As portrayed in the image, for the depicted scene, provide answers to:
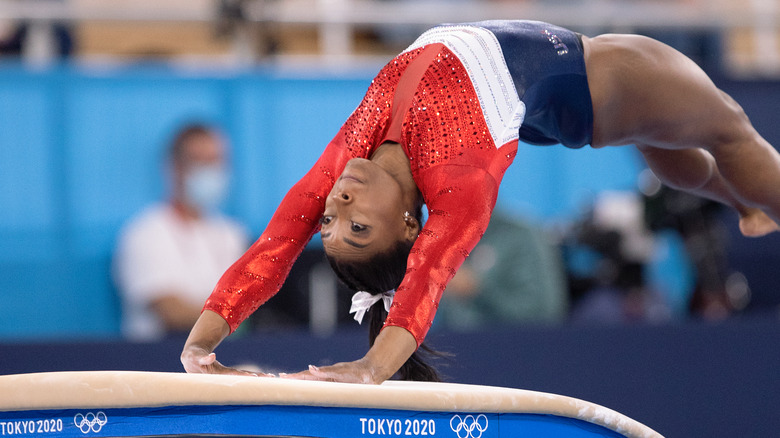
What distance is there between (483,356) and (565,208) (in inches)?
48.1

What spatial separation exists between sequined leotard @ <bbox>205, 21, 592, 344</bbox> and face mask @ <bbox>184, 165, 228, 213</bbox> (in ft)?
4.92

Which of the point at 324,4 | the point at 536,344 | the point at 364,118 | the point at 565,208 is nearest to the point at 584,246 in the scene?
the point at 565,208

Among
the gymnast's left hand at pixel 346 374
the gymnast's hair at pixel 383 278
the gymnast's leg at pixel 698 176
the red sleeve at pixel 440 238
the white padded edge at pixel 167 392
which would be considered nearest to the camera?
the white padded edge at pixel 167 392

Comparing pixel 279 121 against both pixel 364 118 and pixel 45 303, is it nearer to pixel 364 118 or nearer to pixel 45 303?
pixel 45 303

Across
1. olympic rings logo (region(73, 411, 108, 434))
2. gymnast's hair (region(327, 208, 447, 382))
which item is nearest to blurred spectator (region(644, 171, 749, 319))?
gymnast's hair (region(327, 208, 447, 382))

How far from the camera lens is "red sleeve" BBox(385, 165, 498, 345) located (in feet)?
5.35

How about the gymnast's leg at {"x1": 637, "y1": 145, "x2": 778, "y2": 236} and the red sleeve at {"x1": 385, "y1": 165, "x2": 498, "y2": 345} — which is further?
the gymnast's leg at {"x1": 637, "y1": 145, "x2": 778, "y2": 236}

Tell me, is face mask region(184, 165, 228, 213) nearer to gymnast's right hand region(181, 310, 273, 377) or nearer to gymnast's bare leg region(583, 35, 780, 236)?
gymnast's right hand region(181, 310, 273, 377)

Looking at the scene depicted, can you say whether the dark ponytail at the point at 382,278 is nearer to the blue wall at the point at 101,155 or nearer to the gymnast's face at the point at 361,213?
the gymnast's face at the point at 361,213

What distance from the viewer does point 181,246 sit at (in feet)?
11.2

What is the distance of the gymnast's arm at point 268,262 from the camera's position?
6.06 ft

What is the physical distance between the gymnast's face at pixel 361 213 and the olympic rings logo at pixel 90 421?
2.03 feet

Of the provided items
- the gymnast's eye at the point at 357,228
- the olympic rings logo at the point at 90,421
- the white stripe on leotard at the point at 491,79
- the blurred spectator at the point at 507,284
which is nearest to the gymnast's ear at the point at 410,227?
the gymnast's eye at the point at 357,228

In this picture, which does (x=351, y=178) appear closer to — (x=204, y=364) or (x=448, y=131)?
(x=448, y=131)
